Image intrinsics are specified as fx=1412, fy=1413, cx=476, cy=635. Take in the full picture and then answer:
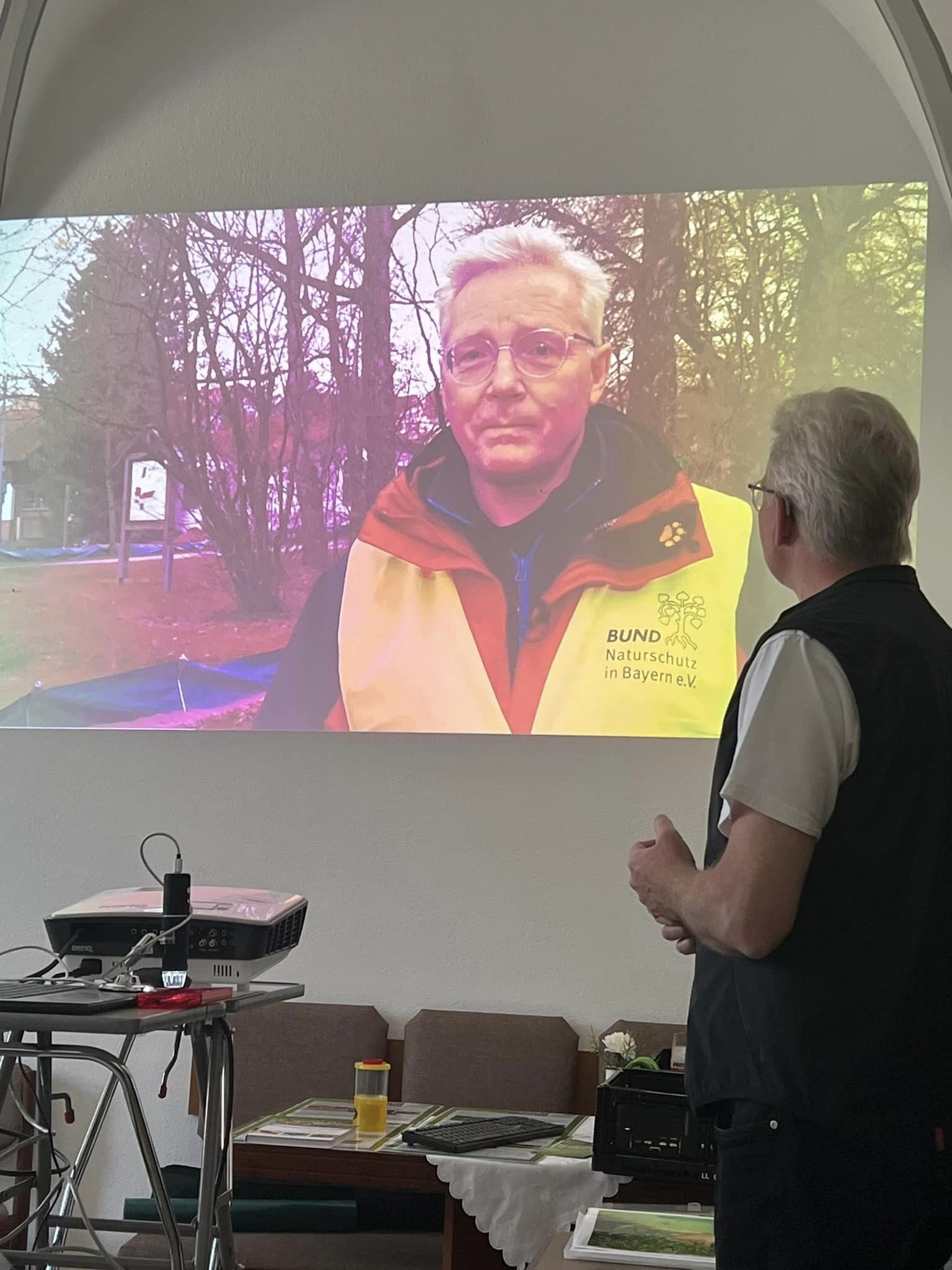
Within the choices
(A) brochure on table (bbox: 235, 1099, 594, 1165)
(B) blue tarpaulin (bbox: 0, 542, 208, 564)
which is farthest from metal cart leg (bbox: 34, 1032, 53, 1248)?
(B) blue tarpaulin (bbox: 0, 542, 208, 564)

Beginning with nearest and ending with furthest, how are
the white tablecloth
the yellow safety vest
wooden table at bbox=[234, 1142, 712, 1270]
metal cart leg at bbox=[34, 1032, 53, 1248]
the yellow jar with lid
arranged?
metal cart leg at bbox=[34, 1032, 53, 1248]
the white tablecloth
wooden table at bbox=[234, 1142, 712, 1270]
the yellow jar with lid
the yellow safety vest

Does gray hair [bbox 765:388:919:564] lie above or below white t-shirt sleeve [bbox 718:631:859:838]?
above

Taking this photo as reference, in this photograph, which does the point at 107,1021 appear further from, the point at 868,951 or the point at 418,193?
the point at 418,193

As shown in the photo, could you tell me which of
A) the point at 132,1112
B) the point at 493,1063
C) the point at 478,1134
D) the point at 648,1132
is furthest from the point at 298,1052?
the point at 132,1112

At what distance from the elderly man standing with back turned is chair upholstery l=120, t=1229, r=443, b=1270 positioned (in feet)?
6.42

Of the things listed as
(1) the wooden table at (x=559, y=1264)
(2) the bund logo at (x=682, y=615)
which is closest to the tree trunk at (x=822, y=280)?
(2) the bund logo at (x=682, y=615)

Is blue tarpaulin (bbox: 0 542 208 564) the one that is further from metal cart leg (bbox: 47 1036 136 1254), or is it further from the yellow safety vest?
metal cart leg (bbox: 47 1036 136 1254)

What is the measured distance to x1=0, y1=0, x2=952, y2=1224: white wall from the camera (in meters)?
4.06

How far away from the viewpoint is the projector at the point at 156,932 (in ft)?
7.51

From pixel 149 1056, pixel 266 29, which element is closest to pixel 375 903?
pixel 149 1056

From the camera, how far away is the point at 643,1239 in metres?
1.90

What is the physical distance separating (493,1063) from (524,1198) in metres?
1.20

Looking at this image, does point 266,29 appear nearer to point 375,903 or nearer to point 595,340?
point 595,340

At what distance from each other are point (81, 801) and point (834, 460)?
3245mm
